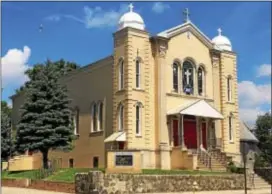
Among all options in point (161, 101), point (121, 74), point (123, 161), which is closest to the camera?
point (123, 161)

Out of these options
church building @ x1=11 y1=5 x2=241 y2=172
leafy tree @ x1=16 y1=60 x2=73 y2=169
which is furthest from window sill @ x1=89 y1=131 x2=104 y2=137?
leafy tree @ x1=16 y1=60 x2=73 y2=169

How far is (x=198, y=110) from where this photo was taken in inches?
1363

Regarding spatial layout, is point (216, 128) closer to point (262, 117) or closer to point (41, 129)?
point (41, 129)

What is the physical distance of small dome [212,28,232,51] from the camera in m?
39.8

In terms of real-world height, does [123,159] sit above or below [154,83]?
below

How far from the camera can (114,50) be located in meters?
34.4

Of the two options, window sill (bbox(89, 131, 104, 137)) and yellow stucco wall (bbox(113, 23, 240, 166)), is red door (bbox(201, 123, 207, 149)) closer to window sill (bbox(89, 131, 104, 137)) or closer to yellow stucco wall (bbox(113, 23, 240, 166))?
yellow stucco wall (bbox(113, 23, 240, 166))

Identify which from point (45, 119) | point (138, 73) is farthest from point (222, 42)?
point (45, 119)

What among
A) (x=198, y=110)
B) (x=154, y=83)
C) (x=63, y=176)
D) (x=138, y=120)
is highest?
(x=154, y=83)

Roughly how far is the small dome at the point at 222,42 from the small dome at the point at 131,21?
26.5 ft

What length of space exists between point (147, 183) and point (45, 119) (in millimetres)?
11378

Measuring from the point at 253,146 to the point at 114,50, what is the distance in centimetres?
1865

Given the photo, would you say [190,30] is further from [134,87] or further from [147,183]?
[147,183]

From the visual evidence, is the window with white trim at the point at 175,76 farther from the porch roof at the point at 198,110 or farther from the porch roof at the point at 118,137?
the porch roof at the point at 118,137
